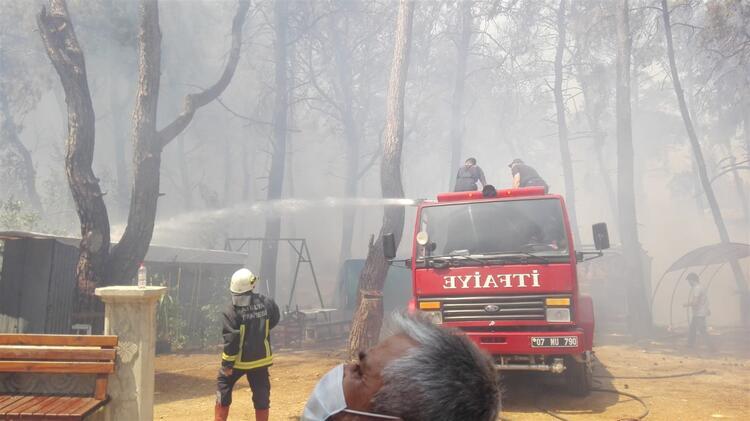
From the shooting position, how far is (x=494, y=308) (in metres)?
6.84

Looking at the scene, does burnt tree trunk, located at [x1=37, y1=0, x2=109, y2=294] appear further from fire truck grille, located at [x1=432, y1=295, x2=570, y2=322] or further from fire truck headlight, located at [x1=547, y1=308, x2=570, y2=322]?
fire truck headlight, located at [x1=547, y1=308, x2=570, y2=322]

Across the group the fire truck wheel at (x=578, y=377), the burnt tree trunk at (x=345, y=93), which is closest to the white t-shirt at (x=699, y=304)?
the fire truck wheel at (x=578, y=377)

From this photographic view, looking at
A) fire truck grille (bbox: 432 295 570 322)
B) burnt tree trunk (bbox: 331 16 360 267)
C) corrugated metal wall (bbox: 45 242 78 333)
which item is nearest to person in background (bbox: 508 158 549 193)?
fire truck grille (bbox: 432 295 570 322)

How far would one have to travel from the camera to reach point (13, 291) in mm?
10914

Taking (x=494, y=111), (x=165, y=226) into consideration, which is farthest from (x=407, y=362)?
(x=494, y=111)

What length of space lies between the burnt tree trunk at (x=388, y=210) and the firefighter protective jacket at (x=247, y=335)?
14.9ft

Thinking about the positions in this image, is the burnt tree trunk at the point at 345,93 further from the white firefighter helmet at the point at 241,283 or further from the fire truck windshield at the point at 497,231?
the white firefighter helmet at the point at 241,283

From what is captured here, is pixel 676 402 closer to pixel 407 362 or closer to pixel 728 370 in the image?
pixel 728 370

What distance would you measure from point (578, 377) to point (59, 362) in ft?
19.8

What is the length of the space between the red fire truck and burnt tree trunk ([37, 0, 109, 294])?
5100mm

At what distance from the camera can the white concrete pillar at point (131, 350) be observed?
4715mm

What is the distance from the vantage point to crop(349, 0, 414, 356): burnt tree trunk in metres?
10.4

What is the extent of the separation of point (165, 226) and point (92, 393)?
21.7m

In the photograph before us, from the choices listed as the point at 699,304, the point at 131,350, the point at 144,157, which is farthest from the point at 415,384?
the point at 699,304
